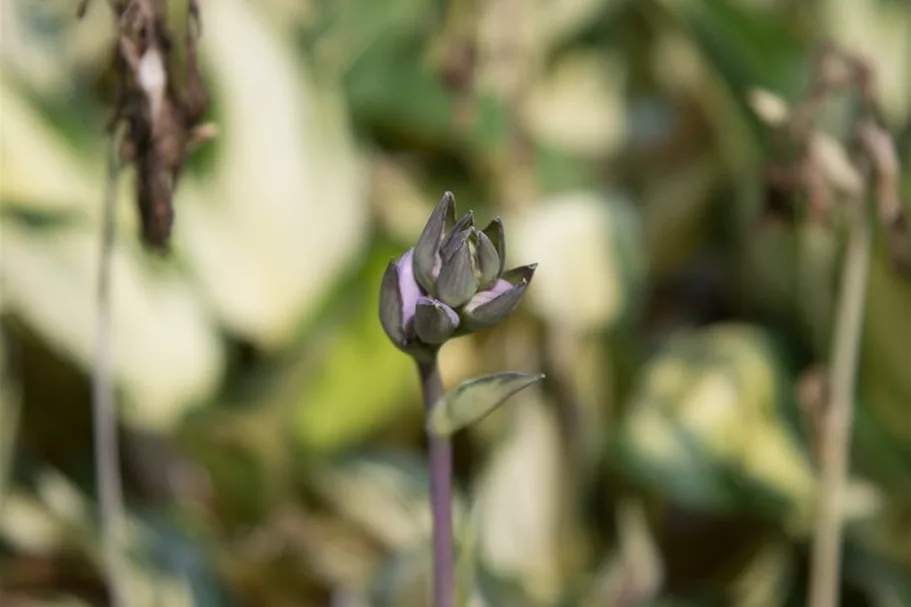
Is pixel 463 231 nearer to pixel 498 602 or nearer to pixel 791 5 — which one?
pixel 498 602

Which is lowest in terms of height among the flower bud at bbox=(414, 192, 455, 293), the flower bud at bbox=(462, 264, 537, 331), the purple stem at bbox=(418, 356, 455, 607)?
the purple stem at bbox=(418, 356, 455, 607)

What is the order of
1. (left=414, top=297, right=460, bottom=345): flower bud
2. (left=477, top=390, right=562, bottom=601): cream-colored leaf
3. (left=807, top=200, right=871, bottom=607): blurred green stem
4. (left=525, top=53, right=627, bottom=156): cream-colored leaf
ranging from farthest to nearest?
(left=525, top=53, right=627, bottom=156): cream-colored leaf < (left=477, top=390, right=562, bottom=601): cream-colored leaf < (left=807, top=200, right=871, bottom=607): blurred green stem < (left=414, top=297, right=460, bottom=345): flower bud

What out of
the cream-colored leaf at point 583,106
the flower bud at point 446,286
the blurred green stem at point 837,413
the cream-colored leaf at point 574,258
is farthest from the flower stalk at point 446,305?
the cream-colored leaf at point 583,106

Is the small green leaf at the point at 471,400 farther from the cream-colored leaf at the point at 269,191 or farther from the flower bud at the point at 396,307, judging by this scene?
the cream-colored leaf at the point at 269,191

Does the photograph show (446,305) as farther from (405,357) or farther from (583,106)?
(583,106)

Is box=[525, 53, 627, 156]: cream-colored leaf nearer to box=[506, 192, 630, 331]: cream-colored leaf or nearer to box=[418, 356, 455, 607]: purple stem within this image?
box=[506, 192, 630, 331]: cream-colored leaf

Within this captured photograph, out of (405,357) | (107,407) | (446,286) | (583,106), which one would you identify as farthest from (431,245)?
(583,106)

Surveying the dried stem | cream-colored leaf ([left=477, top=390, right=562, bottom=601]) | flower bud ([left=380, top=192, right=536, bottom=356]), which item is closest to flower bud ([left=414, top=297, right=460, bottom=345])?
flower bud ([left=380, top=192, right=536, bottom=356])
